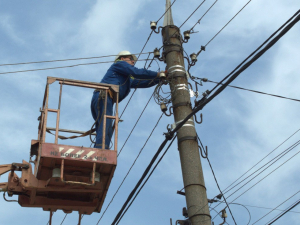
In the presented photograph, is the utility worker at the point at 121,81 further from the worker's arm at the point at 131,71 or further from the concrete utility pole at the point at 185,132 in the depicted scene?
the concrete utility pole at the point at 185,132

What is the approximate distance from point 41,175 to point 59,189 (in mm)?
405

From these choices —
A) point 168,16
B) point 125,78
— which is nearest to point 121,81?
point 125,78

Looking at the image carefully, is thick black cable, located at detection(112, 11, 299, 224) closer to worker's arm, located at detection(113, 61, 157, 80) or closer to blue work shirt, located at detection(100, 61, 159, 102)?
worker's arm, located at detection(113, 61, 157, 80)

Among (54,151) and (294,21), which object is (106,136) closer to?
(54,151)

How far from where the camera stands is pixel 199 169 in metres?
8.05

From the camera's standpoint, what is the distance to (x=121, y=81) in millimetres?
10586

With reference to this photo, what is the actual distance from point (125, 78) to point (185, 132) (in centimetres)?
266

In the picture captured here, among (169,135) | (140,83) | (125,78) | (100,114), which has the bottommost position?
(169,135)

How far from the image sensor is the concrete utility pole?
770 centimetres

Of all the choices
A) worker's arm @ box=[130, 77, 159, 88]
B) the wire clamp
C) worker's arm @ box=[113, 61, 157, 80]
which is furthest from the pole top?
the wire clamp

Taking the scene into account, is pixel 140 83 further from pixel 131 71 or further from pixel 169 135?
pixel 169 135

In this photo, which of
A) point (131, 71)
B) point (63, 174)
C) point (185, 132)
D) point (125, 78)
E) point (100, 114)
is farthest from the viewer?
point (125, 78)

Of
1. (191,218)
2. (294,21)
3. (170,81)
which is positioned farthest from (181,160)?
(294,21)

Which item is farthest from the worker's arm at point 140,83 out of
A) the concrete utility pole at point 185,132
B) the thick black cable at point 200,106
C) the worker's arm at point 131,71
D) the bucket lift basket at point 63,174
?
the thick black cable at point 200,106
